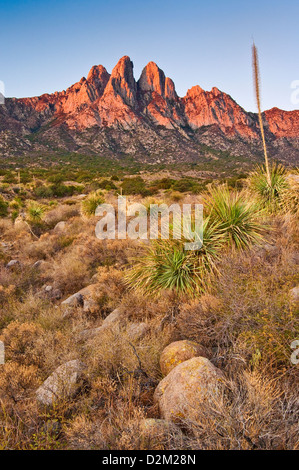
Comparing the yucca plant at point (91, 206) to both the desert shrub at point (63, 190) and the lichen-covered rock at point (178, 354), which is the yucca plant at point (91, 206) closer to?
the desert shrub at point (63, 190)

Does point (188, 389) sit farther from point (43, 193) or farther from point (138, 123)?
point (138, 123)

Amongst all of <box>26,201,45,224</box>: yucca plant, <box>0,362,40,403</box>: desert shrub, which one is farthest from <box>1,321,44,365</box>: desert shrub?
<box>26,201,45,224</box>: yucca plant

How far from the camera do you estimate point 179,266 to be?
483 centimetres

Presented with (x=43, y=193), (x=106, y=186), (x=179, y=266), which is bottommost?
(x=179, y=266)

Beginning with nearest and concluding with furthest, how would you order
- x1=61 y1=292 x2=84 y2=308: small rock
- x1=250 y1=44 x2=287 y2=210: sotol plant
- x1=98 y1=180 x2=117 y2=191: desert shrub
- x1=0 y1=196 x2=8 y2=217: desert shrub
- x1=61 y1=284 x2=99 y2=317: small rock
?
x1=61 y1=284 x2=99 y2=317: small rock
x1=61 y1=292 x2=84 y2=308: small rock
x1=250 y1=44 x2=287 y2=210: sotol plant
x1=0 y1=196 x2=8 y2=217: desert shrub
x1=98 y1=180 x2=117 y2=191: desert shrub

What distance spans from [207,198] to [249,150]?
316 feet

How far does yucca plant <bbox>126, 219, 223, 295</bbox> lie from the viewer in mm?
4660

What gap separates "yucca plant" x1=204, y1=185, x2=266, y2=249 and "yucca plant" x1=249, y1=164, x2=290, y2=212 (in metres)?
2.32

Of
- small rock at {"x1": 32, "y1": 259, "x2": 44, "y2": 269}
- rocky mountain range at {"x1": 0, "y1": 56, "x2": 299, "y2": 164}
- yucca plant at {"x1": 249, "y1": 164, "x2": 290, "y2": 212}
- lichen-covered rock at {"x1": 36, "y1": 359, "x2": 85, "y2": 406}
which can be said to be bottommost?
lichen-covered rock at {"x1": 36, "y1": 359, "x2": 85, "y2": 406}

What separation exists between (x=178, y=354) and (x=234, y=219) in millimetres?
3257

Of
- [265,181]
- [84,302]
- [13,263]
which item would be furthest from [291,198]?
[13,263]

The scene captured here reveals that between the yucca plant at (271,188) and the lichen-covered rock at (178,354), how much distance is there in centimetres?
561

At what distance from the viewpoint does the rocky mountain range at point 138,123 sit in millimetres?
83562

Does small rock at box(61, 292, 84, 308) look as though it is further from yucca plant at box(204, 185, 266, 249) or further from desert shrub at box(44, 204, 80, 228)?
desert shrub at box(44, 204, 80, 228)
